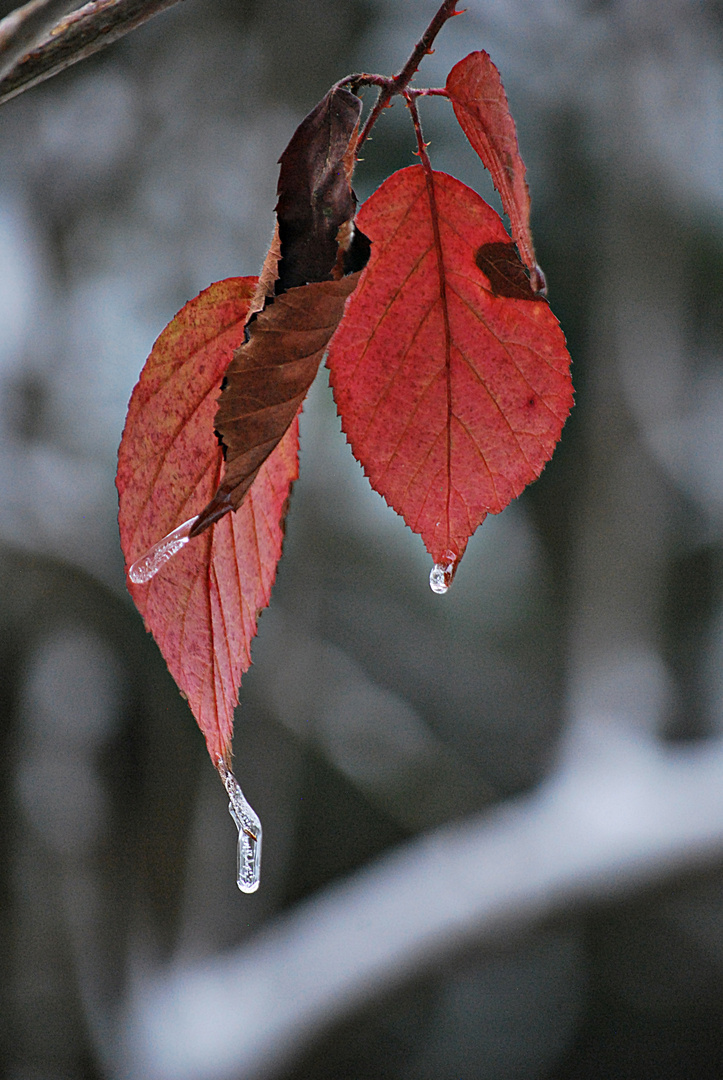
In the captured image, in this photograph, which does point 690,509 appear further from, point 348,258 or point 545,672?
point 348,258

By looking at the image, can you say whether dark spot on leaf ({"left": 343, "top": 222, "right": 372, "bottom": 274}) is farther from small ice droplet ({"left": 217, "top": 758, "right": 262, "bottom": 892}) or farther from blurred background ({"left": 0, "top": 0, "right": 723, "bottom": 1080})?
blurred background ({"left": 0, "top": 0, "right": 723, "bottom": 1080})

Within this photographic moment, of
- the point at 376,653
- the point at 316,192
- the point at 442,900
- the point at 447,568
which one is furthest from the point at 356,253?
the point at 376,653

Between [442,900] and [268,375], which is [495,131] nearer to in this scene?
[268,375]

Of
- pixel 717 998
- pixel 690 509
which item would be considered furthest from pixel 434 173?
pixel 717 998

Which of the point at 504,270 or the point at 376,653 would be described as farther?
the point at 376,653

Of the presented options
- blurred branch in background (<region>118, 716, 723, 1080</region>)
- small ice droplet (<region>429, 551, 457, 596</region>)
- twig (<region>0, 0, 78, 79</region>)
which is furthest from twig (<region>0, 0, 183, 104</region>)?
blurred branch in background (<region>118, 716, 723, 1080</region>)

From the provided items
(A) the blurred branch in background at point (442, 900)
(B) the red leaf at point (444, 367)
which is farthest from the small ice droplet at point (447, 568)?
(A) the blurred branch in background at point (442, 900)
